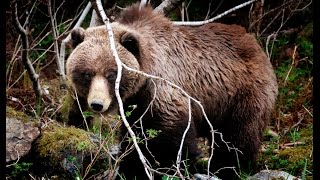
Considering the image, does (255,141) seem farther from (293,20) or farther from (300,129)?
(293,20)

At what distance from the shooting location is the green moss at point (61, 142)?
5805 millimetres

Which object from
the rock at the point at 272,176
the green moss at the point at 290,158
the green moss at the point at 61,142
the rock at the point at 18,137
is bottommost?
the green moss at the point at 290,158

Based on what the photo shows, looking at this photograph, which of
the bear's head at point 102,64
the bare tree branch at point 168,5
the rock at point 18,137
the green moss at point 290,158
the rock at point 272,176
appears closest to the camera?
the bear's head at point 102,64

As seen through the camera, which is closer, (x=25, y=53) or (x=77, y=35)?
(x=77, y=35)

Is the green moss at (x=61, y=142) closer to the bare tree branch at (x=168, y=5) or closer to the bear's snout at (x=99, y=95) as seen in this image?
the bear's snout at (x=99, y=95)

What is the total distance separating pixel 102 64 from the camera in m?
5.55

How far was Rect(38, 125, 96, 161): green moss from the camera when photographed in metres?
5.80

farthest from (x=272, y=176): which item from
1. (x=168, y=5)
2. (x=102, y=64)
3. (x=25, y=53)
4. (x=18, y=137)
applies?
(x=25, y=53)

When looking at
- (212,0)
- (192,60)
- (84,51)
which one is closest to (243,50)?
(192,60)

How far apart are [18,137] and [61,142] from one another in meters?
0.40

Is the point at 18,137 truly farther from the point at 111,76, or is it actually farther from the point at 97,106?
the point at 111,76

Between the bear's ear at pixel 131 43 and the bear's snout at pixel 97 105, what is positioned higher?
the bear's ear at pixel 131 43

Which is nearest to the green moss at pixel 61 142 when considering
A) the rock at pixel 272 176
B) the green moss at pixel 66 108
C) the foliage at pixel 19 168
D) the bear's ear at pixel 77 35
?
the foliage at pixel 19 168

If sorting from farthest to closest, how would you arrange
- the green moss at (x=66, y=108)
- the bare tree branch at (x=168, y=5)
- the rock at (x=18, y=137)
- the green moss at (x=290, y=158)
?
1. the bare tree branch at (x=168, y=5)
2. the green moss at (x=66, y=108)
3. the green moss at (x=290, y=158)
4. the rock at (x=18, y=137)
